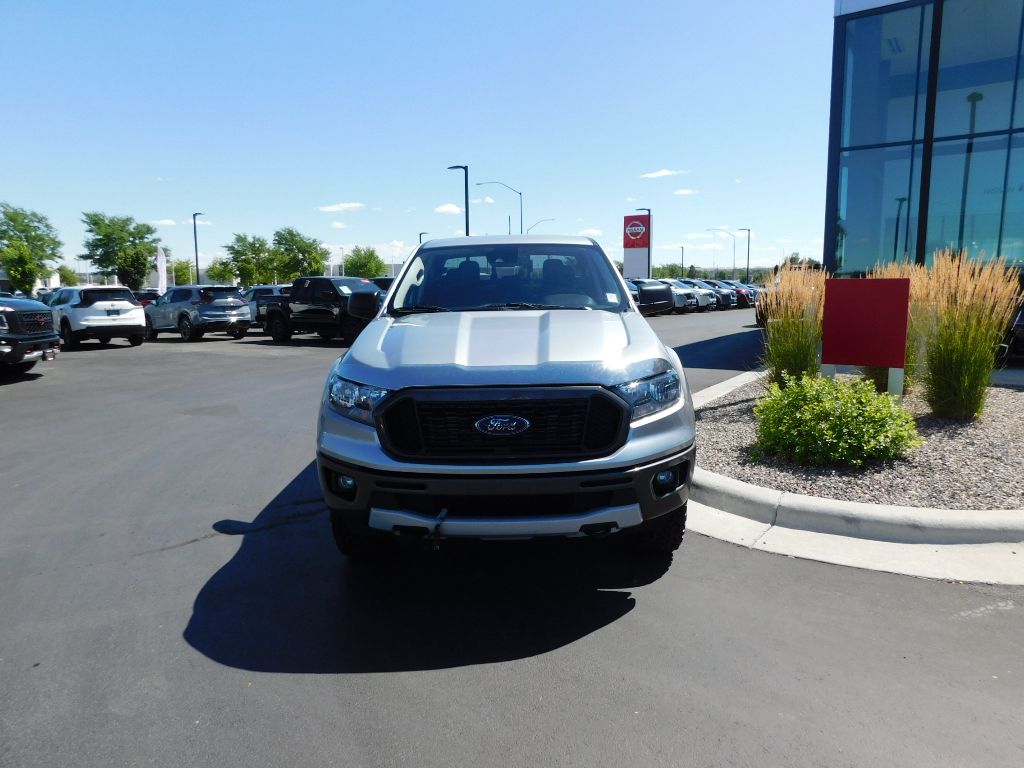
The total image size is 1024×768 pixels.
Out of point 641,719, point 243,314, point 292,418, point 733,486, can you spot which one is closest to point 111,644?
point 641,719

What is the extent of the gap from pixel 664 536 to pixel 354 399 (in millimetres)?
1774

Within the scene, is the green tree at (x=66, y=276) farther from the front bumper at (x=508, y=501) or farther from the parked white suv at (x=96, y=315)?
the front bumper at (x=508, y=501)

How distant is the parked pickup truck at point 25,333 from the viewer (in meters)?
11.7

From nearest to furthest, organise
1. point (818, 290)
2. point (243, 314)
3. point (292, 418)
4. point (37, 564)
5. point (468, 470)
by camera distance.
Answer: point (468, 470) → point (37, 564) → point (818, 290) → point (292, 418) → point (243, 314)

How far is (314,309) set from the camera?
64.7 feet

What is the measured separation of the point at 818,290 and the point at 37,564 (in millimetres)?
7083

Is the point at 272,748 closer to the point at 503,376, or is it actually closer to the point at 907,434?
the point at 503,376

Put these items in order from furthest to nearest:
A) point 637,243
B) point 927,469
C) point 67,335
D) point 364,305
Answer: point 637,243, point 67,335, point 927,469, point 364,305

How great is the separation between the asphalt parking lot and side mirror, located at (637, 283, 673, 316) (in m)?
1.88

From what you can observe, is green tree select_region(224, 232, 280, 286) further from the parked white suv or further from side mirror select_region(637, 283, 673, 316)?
side mirror select_region(637, 283, 673, 316)

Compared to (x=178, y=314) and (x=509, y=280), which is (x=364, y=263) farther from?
(x=509, y=280)

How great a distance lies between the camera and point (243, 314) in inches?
875

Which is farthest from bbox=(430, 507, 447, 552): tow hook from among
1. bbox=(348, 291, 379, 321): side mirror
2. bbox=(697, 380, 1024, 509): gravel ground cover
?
bbox=(697, 380, 1024, 509): gravel ground cover

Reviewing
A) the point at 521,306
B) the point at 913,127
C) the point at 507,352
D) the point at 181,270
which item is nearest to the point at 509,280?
the point at 521,306
